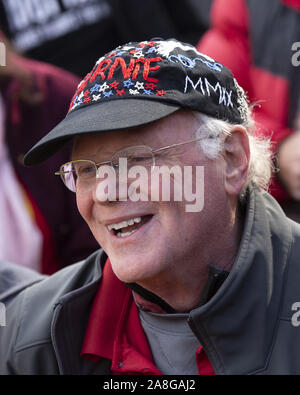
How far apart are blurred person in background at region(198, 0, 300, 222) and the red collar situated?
1264mm

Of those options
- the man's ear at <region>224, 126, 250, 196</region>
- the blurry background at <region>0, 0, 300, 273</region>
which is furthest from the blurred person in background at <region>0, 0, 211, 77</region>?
the man's ear at <region>224, 126, 250, 196</region>

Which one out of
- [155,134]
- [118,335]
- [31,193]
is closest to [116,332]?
[118,335]

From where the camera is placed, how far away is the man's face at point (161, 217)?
2008mm

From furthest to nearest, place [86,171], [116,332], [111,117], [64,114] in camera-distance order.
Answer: [64,114]
[116,332]
[86,171]
[111,117]

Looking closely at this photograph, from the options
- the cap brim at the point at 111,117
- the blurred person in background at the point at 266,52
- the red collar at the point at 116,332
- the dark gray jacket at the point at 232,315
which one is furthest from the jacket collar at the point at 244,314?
the blurred person in background at the point at 266,52

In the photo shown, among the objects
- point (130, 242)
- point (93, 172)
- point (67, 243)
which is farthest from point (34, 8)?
point (130, 242)

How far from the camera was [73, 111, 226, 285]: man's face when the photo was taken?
201 cm

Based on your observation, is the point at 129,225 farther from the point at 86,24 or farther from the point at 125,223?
the point at 86,24

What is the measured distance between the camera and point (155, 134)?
2.02 m

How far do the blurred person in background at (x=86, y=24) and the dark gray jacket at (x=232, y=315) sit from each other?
2.04 m

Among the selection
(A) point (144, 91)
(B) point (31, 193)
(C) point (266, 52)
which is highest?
(C) point (266, 52)

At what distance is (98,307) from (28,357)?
0.31 meters

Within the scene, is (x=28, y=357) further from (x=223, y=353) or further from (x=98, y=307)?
(x=223, y=353)

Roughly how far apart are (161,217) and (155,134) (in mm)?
280
